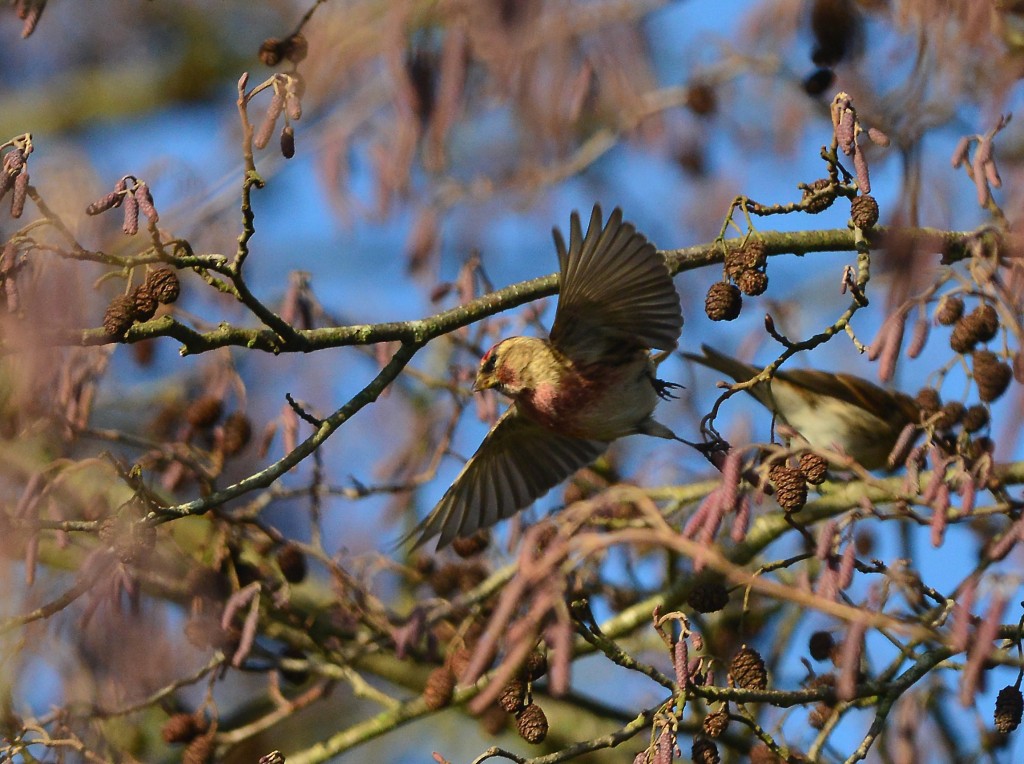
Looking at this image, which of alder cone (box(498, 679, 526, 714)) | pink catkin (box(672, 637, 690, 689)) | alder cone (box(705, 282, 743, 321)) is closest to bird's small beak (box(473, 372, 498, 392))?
alder cone (box(705, 282, 743, 321))

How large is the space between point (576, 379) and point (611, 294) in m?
0.36

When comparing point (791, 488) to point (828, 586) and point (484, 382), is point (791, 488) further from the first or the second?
point (484, 382)

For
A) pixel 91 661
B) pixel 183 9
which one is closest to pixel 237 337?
pixel 91 661

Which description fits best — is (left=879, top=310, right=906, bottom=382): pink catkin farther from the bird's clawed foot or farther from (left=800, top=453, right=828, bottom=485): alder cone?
the bird's clawed foot

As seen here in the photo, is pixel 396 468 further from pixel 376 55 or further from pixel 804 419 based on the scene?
pixel 804 419

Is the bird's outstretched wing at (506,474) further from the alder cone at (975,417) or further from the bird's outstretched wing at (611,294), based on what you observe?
the alder cone at (975,417)

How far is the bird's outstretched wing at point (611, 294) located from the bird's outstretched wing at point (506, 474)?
414 millimetres

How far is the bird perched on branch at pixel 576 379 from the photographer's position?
3.14 m

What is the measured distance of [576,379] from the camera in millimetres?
3580

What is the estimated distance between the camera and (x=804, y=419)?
514 centimetres

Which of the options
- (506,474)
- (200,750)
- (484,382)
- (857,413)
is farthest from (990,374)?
(857,413)

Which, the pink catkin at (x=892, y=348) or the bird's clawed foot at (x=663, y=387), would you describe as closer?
the pink catkin at (x=892, y=348)

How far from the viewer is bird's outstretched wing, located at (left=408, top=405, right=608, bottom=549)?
369cm

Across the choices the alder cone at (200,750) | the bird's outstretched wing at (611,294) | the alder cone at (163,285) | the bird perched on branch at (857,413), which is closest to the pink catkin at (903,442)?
the bird's outstretched wing at (611,294)
